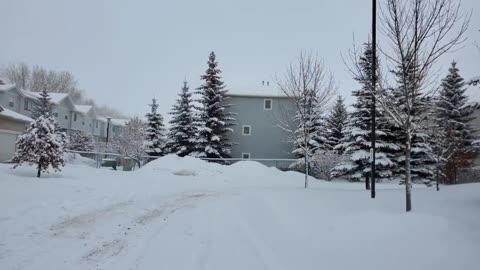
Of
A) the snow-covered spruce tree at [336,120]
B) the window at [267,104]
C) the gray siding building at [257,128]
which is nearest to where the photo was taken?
the snow-covered spruce tree at [336,120]

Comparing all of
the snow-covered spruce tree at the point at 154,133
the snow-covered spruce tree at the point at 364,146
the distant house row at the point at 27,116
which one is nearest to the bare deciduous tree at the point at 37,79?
the distant house row at the point at 27,116

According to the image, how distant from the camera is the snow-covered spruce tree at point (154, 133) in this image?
1316 inches

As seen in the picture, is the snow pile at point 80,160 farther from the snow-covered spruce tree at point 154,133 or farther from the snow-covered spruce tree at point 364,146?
the snow-covered spruce tree at point 364,146

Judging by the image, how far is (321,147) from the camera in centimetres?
2828

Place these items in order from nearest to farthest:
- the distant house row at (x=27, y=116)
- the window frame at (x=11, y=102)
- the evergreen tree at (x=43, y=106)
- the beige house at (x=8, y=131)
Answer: the beige house at (x=8, y=131), the distant house row at (x=27, y=116), the window frame at (x=11, y=102), the evergreen tree at (x=43, y=106)

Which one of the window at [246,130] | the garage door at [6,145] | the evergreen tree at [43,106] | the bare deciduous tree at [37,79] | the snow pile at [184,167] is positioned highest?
the bare deciduous tree at [37,79]

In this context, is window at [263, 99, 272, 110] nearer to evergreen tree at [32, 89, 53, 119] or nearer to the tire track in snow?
the tire track in snow

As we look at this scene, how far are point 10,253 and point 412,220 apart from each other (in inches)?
259

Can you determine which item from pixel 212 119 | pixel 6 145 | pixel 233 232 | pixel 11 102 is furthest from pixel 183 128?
pixel 233 232

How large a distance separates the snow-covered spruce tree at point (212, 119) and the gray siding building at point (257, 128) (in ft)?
4.70

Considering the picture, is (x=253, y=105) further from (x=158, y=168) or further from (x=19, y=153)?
(x=19, y=153)

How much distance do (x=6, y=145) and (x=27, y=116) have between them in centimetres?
1624

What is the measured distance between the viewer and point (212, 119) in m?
30.1

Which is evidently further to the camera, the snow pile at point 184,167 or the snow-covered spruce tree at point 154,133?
the snow-covered spruce tree at point 154,133
